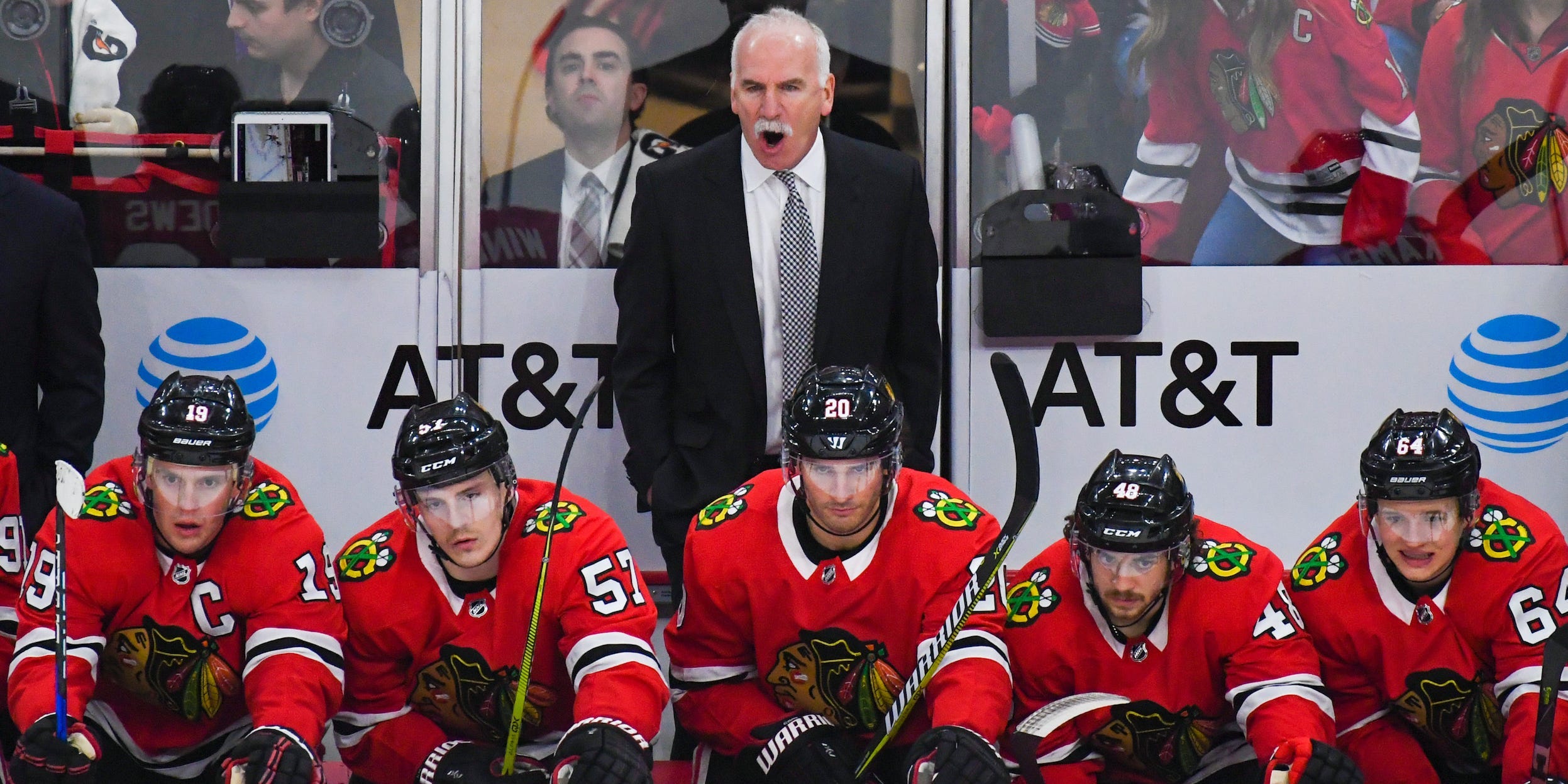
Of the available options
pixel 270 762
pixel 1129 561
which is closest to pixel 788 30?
pixel 1129 561

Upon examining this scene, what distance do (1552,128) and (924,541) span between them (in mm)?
2068

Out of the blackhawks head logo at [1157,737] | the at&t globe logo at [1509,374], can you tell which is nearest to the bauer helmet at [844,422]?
the blackhawks head logo at [1157,737]

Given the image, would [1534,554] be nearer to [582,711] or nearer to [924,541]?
[924,541]

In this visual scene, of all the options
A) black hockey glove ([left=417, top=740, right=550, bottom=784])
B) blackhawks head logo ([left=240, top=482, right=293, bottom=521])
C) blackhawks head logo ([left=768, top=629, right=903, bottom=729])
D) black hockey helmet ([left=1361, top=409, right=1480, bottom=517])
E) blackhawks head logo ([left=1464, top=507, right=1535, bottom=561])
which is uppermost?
black hockey helmet ([left=1361, top=409, right=1480, bottom=517])

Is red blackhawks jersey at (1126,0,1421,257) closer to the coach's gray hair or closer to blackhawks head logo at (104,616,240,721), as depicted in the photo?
the coach's gray hair

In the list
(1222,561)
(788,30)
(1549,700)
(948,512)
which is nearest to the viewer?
(1549,700)

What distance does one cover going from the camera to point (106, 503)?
3174 millimetres

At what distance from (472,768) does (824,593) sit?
730mm

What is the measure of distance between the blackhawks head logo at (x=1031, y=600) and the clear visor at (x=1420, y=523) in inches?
24.6

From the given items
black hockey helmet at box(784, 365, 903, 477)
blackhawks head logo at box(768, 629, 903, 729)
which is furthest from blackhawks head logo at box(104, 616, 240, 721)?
black hockey helmet at box(784, 365, 903, 477)

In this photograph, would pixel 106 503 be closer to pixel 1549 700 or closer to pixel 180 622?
pixel 180 622

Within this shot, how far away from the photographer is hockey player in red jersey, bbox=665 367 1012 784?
3080 millimetres

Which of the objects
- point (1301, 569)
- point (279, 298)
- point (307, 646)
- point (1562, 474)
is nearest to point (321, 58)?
point (279, 298)

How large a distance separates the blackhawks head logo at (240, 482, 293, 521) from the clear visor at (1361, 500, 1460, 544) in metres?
2.09
